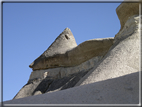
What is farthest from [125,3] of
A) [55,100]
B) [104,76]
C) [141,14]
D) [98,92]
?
[55,100]

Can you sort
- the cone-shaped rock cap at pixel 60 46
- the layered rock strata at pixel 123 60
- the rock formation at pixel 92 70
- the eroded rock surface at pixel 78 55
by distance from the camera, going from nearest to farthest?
the rock formation at pixel 92 70
the layered rock strata at pixel 123 60
the eroded rock surface at pixel 78 55
the cone-shaped rock cap at pixel 60 46

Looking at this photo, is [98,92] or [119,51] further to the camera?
[119,51]

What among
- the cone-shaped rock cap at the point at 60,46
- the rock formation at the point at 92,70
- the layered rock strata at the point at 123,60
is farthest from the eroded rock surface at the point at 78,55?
the layered rock strata at the point at 123,60

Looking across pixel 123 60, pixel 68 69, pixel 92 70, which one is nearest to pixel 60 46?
pixel 68 69

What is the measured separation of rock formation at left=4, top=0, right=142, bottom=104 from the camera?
13.8 ft

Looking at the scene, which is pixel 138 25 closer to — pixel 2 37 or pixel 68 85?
pixel 68 85

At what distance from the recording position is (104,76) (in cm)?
614

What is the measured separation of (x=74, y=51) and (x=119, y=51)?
5.58 meters

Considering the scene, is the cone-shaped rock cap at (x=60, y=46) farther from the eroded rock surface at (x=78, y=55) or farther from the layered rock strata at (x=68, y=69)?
the layered rock strata at (x=68, y=69)

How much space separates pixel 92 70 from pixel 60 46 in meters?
7.01

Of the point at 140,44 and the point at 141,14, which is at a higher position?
the point at 141,14

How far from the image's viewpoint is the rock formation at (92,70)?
420cm

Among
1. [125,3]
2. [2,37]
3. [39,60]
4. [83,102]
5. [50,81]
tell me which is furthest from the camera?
[39,60]

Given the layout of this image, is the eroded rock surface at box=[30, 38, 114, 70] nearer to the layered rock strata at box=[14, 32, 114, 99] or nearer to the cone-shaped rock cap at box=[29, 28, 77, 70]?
the layered rock strata at box=[14, 32, 114, 99]
